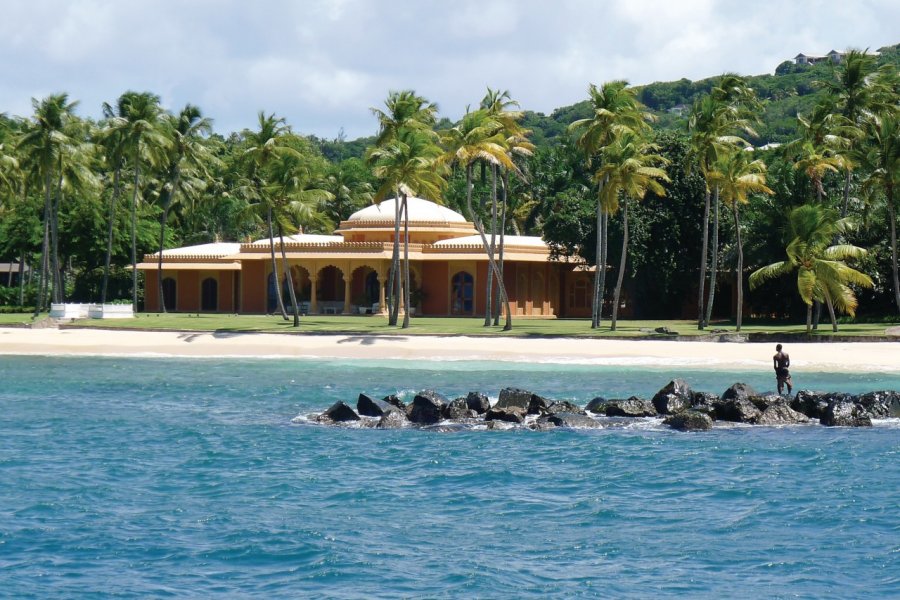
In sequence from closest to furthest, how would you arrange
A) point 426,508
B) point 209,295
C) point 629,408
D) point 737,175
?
point 426,508
point 629,408
point 737,175
point 209,295

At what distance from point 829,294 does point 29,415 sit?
27250 millimetres

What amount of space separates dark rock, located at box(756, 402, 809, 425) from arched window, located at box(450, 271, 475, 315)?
32709 mm

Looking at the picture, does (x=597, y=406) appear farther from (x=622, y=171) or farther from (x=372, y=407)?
(x=622, y=171)

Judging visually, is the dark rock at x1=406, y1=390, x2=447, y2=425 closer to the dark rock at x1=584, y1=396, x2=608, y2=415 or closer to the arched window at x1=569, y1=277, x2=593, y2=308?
the dark rock at x1=584, y1=396, x2=608, y2=415

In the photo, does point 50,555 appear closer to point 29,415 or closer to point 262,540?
point 262,540

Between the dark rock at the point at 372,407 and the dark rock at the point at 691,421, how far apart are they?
598 cm

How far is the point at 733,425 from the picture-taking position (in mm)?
26016

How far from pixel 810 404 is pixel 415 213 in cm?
3690

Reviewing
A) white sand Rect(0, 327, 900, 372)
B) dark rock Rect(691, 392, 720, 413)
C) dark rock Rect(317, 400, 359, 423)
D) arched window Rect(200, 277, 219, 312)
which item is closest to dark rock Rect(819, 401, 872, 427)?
dark rock Rect(691, 392, 720, 413)

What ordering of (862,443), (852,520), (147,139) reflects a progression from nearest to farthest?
(852,520)
(862,443)
(147,139)

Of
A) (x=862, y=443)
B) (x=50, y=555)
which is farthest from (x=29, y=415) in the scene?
(x=862, y=443)

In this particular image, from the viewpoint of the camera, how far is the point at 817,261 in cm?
4225

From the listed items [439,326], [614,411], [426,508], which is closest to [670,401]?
[614,411]

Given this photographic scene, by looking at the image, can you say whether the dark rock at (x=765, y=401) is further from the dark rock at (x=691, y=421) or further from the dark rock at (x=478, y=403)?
the dark rock at (x=478, y=403)
